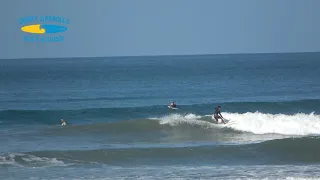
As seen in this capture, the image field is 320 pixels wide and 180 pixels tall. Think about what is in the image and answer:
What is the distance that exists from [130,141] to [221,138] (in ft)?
15.6

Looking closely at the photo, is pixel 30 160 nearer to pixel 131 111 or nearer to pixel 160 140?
pixel 160 140

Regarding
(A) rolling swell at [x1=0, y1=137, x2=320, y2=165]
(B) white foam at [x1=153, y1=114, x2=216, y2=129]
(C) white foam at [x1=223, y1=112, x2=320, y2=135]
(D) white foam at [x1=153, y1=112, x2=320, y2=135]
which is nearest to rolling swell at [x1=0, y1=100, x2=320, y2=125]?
(B) white foam at [x1=153, y1=114, x2=216, y2=129]

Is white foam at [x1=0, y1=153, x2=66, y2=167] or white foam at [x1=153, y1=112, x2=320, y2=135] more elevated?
white foam at [x1=153, y1=112, x2=320, y2=135]

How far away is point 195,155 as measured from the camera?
27.9 m

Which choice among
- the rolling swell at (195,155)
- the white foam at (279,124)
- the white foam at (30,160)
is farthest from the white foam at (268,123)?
the white foam at (30,160)

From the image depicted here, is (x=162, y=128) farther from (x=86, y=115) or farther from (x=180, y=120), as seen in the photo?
(x=86, y=115)

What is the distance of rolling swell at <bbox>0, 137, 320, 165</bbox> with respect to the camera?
88.3 feet

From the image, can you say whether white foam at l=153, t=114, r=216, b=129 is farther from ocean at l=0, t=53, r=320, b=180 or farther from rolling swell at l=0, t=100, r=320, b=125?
rolling swell at l=0, t=100, r=320, b=125

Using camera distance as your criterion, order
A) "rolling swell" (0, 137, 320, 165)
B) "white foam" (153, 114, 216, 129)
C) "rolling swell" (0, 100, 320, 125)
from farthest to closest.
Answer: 1. "rolling swell" (0, 100, 320, 125)
2. "white foam" (153, 114, 216, 129)
3. "rolling swell" (0, 137, 320, 165)

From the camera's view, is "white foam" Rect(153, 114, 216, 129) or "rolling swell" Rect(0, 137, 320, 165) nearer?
"rolling swell" Rect(0, 137, 320, 165)

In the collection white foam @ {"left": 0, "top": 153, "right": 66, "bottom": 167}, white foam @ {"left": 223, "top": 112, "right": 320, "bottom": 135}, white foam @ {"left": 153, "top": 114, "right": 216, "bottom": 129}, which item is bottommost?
white foam @ {"left": 0, "top": 153, "right": 66, "bottom": 167}

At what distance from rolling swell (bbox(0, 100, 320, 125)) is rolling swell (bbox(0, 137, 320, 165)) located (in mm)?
13914

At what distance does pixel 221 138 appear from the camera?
32.6m

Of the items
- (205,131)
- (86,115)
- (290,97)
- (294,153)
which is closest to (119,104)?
(86,115)
